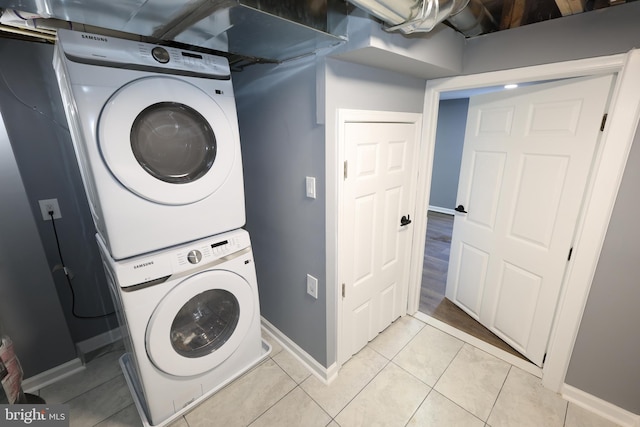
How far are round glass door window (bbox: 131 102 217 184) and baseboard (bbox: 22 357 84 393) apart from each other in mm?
1616

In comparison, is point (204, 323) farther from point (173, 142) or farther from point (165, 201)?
point (173, 142)

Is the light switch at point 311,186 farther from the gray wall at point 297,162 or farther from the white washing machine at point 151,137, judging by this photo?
the white washing machine at point 151,137

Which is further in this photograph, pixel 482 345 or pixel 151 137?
pixel 482 345

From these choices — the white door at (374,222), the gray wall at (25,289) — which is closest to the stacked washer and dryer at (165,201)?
the gray wall at (25,289)

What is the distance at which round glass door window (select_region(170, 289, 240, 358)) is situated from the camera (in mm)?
1484

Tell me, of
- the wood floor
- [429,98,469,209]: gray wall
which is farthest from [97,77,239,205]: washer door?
[429,98,469,209]: gray wall

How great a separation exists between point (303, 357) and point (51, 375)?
5.36 ft

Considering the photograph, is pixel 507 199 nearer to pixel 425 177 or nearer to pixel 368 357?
pixel 425 177

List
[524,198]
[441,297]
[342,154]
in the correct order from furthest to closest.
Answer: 1. [441,297]
2. [524,198]
3. [342,154]

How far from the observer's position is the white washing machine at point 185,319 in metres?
1.28

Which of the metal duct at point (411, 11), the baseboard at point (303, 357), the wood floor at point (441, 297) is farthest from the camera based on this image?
the wood floor at point (441, 297)

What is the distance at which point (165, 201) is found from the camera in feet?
4.16

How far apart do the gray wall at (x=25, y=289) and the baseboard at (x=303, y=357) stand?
4.40 feet

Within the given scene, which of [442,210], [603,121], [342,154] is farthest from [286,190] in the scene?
[442,210]
